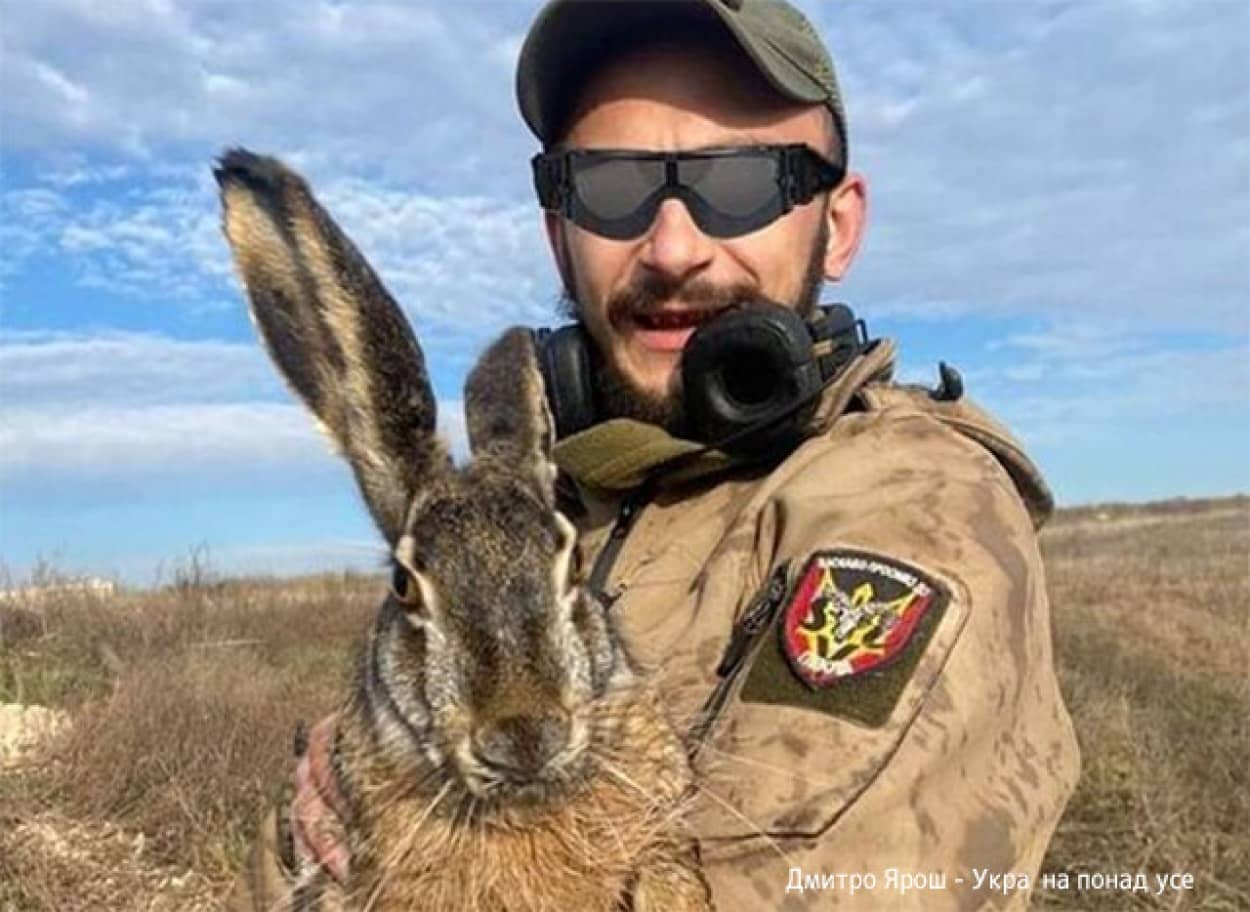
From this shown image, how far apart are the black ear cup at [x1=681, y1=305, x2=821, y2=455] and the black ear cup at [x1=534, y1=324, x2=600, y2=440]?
21.3 inches

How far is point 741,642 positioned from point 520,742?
60cm

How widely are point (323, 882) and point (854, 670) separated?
125 cm

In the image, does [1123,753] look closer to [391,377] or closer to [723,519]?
[723,519]

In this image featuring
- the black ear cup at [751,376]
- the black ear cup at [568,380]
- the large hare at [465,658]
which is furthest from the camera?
the black ear cup at [568,380]

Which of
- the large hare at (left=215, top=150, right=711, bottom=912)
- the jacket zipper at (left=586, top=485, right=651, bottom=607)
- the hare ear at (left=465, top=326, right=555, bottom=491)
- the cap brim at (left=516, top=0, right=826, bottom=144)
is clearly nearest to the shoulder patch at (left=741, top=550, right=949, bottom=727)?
the large hare at (left=215, top=150, right=711, bottom=912)

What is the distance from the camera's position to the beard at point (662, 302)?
12.9 ft

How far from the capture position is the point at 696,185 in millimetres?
3900

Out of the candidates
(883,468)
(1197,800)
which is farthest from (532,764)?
(1197,800)

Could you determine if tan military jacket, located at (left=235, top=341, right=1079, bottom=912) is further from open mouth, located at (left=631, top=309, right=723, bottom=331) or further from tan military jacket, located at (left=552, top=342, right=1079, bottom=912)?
open mouth, located at (left=631, top=309, right=723, bottom=331)

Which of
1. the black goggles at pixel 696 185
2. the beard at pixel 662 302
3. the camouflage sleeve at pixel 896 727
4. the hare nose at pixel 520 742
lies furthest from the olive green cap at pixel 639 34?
the hare nose at pixel 520 742

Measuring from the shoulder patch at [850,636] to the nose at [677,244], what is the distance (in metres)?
1.23

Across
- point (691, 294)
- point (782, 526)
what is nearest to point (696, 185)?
point (691, 294)

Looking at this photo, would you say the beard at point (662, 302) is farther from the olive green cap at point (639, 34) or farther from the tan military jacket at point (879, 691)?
the tan military jacket at point (879, 691)

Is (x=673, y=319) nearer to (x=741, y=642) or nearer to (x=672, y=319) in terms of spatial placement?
(x=672, y=319)
